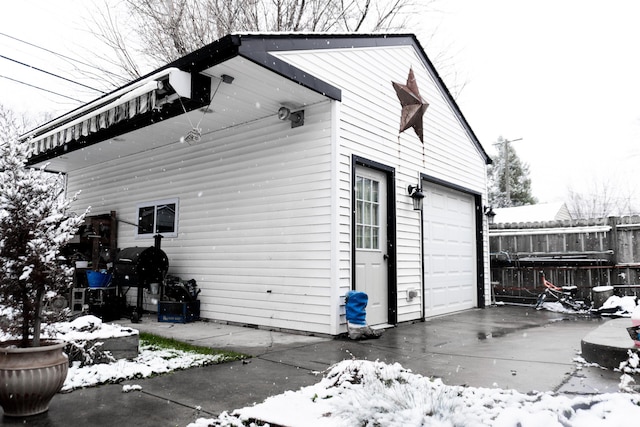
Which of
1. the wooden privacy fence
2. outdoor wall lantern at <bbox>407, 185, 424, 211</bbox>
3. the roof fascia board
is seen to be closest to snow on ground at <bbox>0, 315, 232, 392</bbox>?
the roof fascia board

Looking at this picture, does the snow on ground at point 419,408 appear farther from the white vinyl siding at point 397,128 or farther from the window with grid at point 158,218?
the window with grid at point 158,218

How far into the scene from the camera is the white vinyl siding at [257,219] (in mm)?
5895

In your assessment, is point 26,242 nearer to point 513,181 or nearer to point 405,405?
point 405,405

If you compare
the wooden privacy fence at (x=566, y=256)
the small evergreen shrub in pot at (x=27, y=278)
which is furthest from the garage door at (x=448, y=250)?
the small evergreen shrub in pot at (x=27, y=278)

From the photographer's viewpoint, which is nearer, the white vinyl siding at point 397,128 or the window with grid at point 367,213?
the white vinyl siding at point 397,128

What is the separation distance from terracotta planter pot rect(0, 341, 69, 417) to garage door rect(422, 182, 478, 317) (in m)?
6.01

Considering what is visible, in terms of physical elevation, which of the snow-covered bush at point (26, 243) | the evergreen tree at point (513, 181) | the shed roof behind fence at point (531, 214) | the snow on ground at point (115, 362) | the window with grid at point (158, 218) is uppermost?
the evergreen tree at point (513, 181)

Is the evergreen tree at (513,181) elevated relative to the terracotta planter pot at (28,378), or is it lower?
elevated

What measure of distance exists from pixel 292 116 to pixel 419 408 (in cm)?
457

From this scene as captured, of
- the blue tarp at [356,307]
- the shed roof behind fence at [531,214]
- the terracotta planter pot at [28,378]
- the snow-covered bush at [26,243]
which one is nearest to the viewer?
the terracotta planter pot at [28,378]

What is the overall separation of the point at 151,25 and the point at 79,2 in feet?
6.49

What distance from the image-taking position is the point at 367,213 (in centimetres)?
662

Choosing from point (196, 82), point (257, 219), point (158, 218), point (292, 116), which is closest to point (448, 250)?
point (257, 219)

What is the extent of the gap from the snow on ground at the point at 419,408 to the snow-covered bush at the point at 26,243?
133 centimetres
